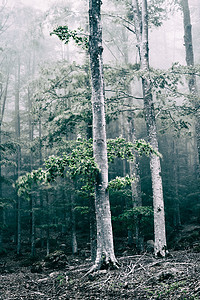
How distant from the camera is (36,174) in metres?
4.66

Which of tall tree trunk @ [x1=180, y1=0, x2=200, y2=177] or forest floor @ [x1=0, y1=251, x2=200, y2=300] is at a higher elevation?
tall tree trunk @ [x1=180, y1=0, x2=200, y2=177]

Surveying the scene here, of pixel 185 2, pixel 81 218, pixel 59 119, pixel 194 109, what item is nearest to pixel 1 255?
pixel 81 218

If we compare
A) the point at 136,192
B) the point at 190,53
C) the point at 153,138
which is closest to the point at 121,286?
the point at 153,138

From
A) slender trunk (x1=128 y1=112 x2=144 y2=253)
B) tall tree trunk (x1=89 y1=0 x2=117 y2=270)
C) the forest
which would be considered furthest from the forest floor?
slender trunk (x1=128 y1=112 x2=144 y2=253)

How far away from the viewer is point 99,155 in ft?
17.4

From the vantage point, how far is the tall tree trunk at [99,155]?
489 centimetres

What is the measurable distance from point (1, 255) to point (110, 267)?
12.8m

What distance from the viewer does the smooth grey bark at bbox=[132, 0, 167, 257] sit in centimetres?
770

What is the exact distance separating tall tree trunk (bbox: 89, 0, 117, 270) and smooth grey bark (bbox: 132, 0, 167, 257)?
3067mm

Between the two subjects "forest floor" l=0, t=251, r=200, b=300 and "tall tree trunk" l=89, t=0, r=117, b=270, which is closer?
"forest floor" l=0, t=251, r=200, b=300

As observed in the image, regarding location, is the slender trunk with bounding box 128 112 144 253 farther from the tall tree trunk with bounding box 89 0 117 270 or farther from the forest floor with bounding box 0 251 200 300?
the forest floor with bounding box 0 251 200 300

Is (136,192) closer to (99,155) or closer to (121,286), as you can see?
(99,155)

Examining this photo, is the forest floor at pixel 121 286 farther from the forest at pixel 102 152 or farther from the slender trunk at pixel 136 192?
the slender trunk at pixel 136 192

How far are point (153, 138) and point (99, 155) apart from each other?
12.2ft
